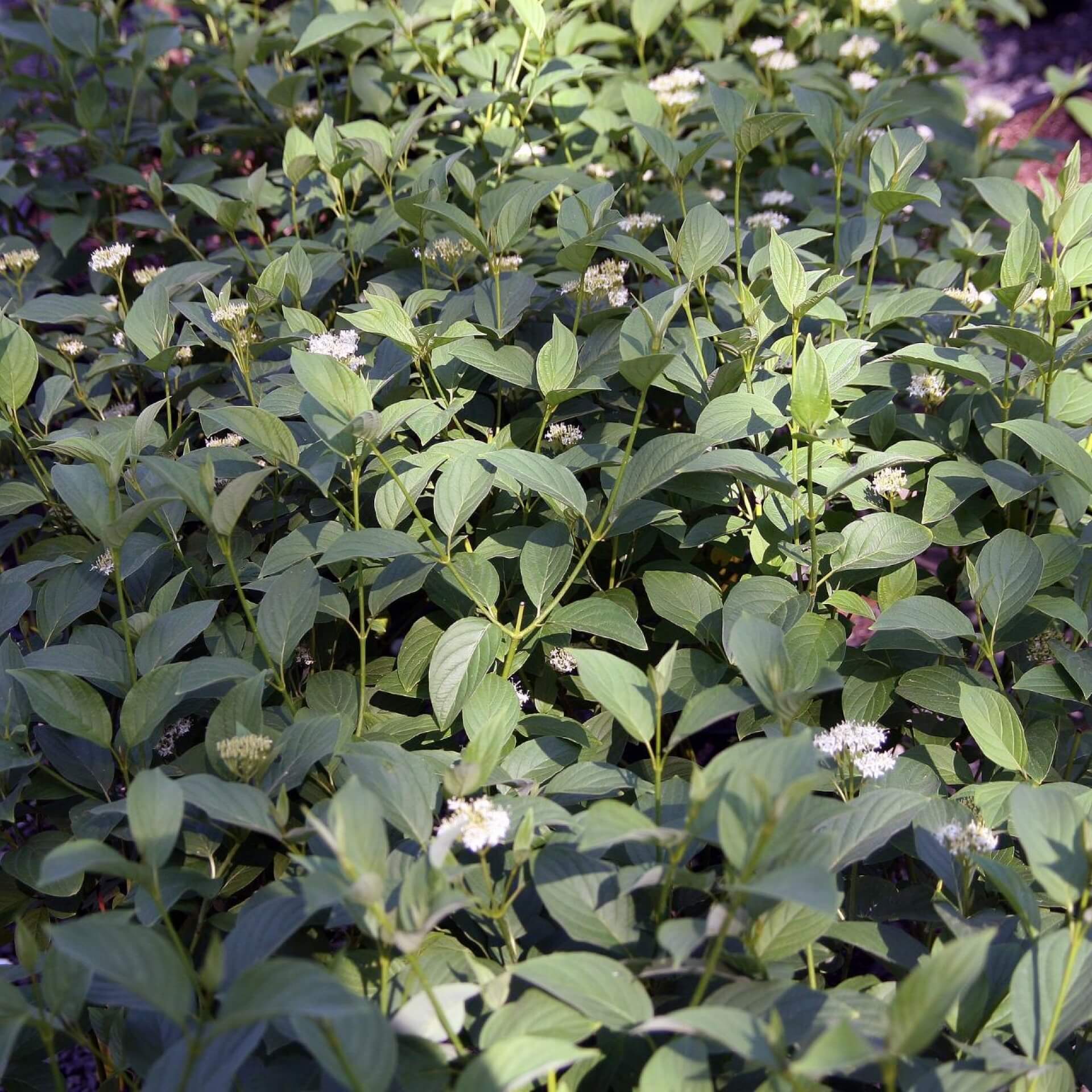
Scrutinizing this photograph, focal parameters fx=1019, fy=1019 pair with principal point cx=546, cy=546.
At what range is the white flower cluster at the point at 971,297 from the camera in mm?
1479

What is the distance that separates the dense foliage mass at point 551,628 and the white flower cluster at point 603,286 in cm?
2

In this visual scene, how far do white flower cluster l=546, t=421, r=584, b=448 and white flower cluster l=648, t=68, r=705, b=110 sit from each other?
0.83 m

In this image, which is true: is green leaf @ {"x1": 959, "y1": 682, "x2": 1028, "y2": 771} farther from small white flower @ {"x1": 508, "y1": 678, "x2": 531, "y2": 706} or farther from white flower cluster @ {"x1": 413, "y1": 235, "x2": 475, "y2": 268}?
white flower cluster @ {"x1": 413, "y1": 235, "x2": 475, "y2": 268}

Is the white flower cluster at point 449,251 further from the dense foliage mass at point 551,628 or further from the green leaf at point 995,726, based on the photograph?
the green leaf at point 995,726

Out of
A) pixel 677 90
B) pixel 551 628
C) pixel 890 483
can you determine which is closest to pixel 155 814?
pixel 551 628

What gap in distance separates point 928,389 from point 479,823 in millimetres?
914

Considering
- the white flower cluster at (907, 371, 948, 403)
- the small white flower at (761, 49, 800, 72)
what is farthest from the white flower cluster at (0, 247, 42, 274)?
the small white flower at (761, 49, 800, 72)

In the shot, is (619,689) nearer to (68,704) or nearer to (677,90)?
(68,704)

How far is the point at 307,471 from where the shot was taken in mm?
1146

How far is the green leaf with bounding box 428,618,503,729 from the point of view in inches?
43.4

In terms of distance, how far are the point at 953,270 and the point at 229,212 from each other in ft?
3.79

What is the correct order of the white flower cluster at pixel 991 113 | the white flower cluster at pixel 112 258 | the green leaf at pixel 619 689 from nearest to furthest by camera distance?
the green leaf at pixel 619 689
the white flower cluster at pixel 112 258
the white flower cluster at pixel 991 113

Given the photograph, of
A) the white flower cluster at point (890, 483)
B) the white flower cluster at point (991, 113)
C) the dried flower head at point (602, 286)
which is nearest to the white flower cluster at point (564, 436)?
the dried flower head at point (602, 286)

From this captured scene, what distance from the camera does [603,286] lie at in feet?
4.69
